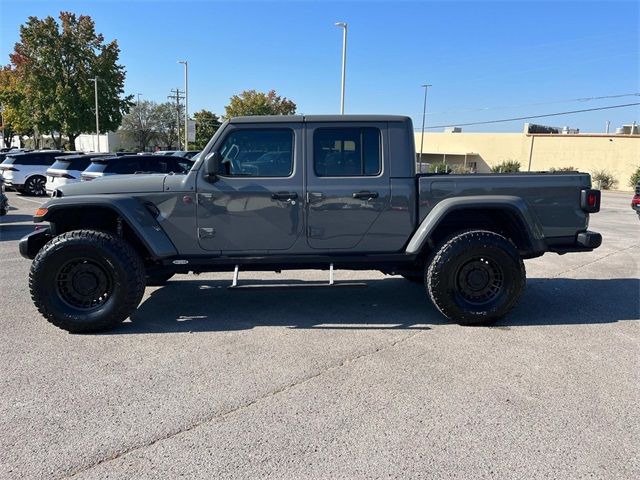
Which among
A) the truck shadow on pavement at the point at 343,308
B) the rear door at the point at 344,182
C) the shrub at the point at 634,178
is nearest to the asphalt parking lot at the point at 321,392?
the truck shadow on pavement at the point at 343,308

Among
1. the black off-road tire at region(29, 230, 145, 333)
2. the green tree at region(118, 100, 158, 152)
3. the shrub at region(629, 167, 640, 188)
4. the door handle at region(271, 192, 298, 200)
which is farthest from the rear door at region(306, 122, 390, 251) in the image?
the green tree at region(118, 100, 158, 152)

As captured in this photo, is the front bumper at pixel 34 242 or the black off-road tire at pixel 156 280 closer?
the front bumper at pixel 34 242

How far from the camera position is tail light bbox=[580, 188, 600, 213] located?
4.98 metres

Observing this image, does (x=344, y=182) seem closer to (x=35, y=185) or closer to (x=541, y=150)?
(x=35, y=185)

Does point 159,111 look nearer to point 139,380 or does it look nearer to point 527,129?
point 527,129

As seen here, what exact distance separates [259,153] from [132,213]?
1.31 metres

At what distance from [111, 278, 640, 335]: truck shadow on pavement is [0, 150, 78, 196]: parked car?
Answer: 14.8 metres

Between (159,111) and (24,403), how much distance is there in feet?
271

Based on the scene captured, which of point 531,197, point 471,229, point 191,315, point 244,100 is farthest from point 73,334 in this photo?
point 244,100

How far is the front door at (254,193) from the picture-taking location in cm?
475

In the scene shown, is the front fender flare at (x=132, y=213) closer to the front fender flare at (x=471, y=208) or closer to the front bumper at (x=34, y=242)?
the front bumper at (x=34, y=242)

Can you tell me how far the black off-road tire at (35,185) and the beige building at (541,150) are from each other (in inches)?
1075

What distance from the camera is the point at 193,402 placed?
3398 mm

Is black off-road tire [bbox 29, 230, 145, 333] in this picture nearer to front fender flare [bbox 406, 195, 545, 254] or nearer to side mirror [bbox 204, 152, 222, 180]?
side mirror [bbox 204, 152, 222, 180]
